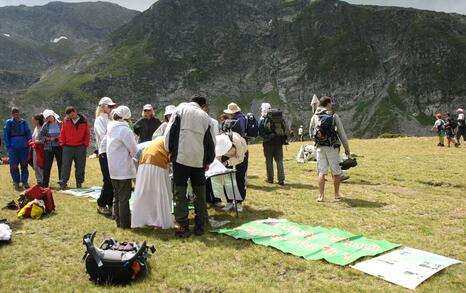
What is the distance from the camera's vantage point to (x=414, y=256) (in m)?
7.13

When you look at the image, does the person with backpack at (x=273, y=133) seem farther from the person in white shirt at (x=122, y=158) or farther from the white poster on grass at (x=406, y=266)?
the white poster on grass at (x=406, y=266)

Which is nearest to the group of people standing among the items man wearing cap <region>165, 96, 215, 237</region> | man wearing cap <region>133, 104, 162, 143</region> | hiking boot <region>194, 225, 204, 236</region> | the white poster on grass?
man wearing cap <region>133, 104, 162, 143</region>

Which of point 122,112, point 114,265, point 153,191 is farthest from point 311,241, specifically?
point 122,112

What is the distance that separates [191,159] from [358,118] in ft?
534

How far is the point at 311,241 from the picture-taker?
8031mm

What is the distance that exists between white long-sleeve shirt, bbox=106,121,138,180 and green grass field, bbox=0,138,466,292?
126 cm

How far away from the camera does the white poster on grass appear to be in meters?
6.21

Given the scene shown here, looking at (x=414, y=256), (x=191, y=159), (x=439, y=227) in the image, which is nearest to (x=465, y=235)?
(x=439, y=227)

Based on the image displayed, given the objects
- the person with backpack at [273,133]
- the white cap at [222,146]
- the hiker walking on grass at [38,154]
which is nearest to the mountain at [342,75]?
the person with backpack at [273,133]

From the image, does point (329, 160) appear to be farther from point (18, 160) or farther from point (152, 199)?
point (18, 160)

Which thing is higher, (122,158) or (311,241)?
(122,158)

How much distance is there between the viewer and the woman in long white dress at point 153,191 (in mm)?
8938

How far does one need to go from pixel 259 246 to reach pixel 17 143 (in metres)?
11.6

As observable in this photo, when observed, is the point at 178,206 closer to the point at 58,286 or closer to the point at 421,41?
the point at 58,286
